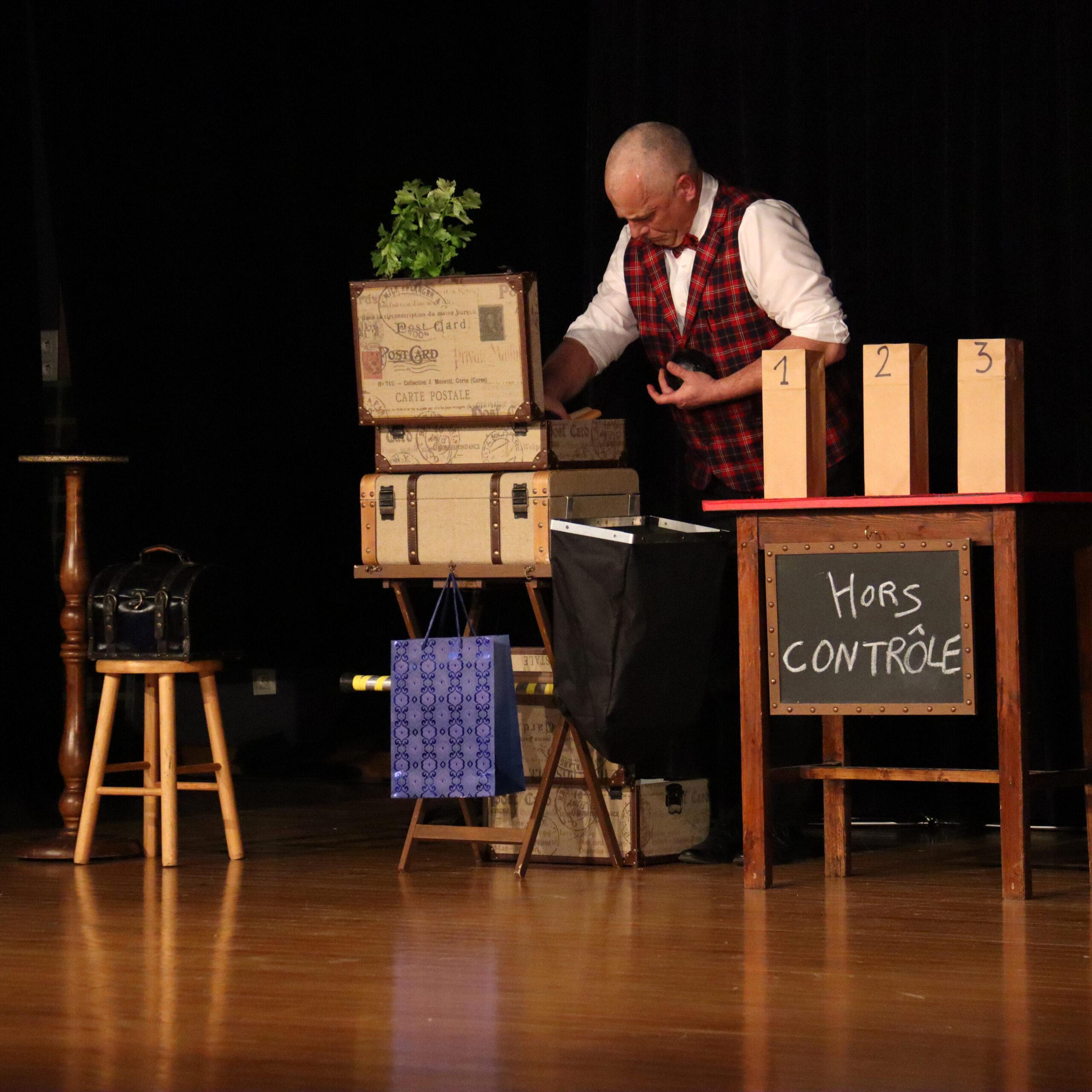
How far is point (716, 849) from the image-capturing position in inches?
172

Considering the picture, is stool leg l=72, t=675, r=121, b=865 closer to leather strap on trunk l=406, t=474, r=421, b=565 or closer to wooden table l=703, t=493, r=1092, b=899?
leather strap on trunk l=406, t=474, r=421, b=565

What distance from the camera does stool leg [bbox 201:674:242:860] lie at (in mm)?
4434

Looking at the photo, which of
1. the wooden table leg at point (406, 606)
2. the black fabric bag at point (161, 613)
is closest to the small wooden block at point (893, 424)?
the wooden table leg at point (406, 606)

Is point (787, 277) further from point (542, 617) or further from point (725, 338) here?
point (542, 617)

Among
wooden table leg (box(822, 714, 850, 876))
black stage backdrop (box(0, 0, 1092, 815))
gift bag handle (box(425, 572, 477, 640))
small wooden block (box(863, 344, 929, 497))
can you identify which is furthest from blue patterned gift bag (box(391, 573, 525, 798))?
small wooden block (box(863, 344, 929, 497))

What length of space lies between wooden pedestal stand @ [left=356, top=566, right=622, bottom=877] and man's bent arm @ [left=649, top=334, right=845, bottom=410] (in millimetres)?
547

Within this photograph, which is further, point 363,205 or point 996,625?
point 363,205

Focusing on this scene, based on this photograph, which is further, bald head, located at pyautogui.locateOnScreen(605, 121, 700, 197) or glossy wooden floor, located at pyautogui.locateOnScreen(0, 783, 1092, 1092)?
bald head, located at pyautogui.locateOnScreen(605, 121, 700, 197)

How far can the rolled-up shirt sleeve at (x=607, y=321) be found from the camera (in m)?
4.66

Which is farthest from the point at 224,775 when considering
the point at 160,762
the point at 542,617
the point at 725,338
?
the point at 725,338

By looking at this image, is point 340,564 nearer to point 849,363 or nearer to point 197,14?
point 197,14

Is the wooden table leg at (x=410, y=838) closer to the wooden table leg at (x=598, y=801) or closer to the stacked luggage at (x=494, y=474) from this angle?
the stacked luggage at (x=494, y=474)

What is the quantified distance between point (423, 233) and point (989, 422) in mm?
1379

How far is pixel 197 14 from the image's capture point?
6.23m
